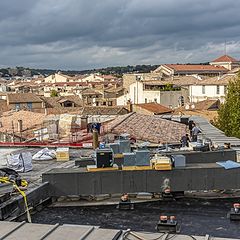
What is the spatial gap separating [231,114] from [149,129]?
12.9m

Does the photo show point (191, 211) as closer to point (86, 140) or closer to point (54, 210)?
point (54, 210)

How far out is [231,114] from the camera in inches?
1556

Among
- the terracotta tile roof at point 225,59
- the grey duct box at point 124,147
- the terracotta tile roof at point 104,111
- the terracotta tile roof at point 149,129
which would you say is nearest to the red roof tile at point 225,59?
the terracotta tile roof at point 225,59

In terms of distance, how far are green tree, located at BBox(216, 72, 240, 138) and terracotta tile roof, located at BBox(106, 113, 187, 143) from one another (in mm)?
8195

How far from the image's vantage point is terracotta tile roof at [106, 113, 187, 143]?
2737 cm

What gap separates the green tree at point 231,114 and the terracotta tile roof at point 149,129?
820 centimetres

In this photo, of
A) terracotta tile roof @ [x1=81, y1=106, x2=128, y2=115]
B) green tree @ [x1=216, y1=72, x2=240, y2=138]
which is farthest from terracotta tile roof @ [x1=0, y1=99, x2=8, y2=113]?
green tree @ [x1=216, y1=72, x2=240, y2=138]

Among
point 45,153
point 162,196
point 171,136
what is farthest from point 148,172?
point 171,136

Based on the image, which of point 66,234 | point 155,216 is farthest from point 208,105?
point 66,234

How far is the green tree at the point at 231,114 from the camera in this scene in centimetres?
3888

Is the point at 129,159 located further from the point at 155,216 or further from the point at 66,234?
the point at 66,234

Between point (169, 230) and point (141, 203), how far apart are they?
356 centimetres

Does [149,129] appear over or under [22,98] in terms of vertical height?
under

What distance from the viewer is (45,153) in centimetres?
2153
